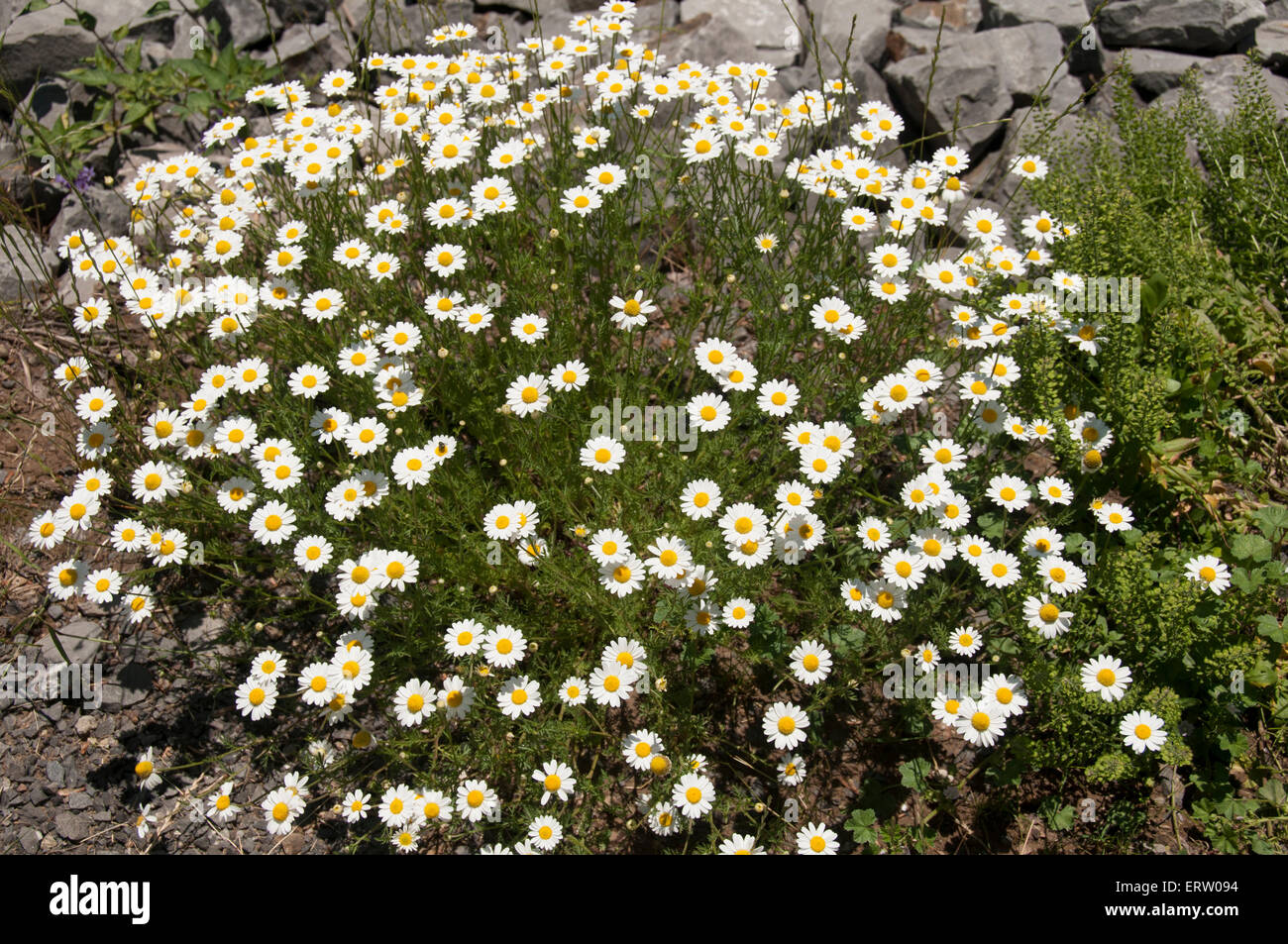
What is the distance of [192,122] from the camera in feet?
19.2

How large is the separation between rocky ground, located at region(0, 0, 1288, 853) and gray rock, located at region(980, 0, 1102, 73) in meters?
0.01

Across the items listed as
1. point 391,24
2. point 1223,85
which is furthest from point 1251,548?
point 391,24

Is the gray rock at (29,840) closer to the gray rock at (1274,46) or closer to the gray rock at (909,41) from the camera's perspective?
A: the gray rock at (909,41)

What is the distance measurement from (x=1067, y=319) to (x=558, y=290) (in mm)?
2395

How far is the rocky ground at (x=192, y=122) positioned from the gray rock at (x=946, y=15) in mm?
20

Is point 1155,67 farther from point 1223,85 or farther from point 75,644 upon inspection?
point 75,644

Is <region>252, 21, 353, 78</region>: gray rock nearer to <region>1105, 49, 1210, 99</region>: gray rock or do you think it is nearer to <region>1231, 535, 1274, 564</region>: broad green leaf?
<region>1105, 49, 1210, 99</region>: gray rock

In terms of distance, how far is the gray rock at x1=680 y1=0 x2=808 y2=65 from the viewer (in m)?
5.79

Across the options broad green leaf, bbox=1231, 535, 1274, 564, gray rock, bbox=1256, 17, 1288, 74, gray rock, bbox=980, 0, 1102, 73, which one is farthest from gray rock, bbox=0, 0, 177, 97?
gray rock, bbox=1256, 17, 1288, 74

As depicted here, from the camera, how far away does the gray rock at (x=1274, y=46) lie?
5789mm

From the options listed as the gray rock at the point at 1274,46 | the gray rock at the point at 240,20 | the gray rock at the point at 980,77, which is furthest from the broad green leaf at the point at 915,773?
the gray rock at the point at 240,20

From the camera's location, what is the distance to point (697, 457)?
3.65 meters

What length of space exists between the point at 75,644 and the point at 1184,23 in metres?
7.48
